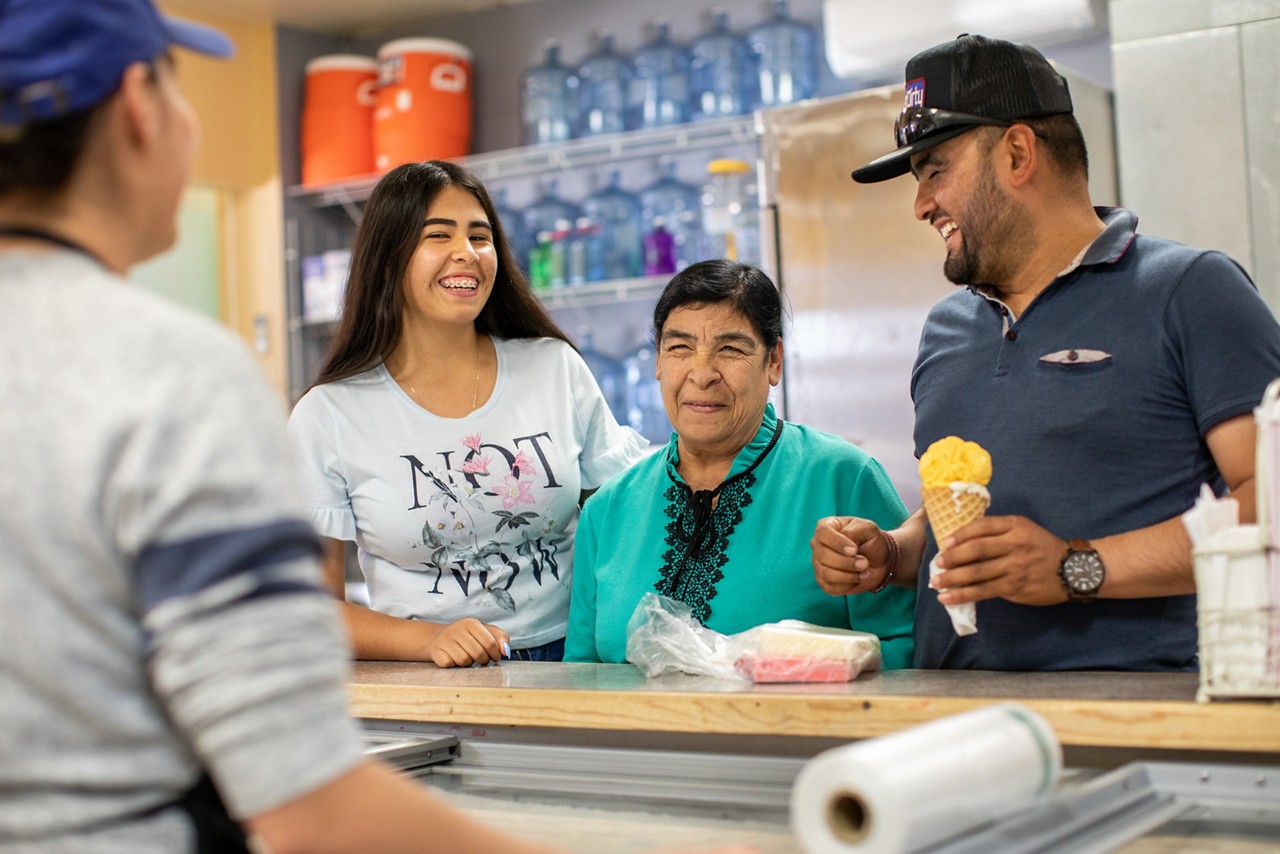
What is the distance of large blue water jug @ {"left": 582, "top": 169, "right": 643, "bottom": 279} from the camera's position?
4918 mm

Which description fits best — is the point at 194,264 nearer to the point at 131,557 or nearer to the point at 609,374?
the point at 609,374

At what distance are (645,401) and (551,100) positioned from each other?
4.25ft

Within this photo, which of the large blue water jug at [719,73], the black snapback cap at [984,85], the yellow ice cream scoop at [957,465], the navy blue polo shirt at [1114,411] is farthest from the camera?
the large blue water jug at [719,73]

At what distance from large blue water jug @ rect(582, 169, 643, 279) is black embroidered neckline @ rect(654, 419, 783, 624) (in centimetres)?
258

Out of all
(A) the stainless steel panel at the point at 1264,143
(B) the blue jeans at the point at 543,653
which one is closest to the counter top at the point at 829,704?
(B) the blue jeans at the point at 543,653

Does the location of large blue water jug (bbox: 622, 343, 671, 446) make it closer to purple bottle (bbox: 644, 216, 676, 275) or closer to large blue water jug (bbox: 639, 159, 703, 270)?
purple bottle (bbox: 644, 216, 676, 275)

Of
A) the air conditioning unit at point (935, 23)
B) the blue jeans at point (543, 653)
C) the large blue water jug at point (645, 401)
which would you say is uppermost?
the air conditioning unit at point (935, 23)

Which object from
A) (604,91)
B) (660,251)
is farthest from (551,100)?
(660,251)

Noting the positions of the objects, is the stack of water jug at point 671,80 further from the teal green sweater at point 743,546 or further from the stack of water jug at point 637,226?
the teal green sweater at point 743,546

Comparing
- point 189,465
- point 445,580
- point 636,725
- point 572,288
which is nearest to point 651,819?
point 636,725

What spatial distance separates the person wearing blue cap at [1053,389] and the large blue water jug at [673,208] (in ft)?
8.52

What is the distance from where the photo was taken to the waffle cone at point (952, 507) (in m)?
1.66

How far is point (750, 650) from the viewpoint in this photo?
5.80ft

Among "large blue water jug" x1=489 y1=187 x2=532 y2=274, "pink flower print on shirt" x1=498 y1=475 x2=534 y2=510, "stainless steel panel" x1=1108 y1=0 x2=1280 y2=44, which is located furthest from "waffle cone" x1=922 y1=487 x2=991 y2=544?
"large blue water jug" x1=489 y1=187 x2=532 y2=274
